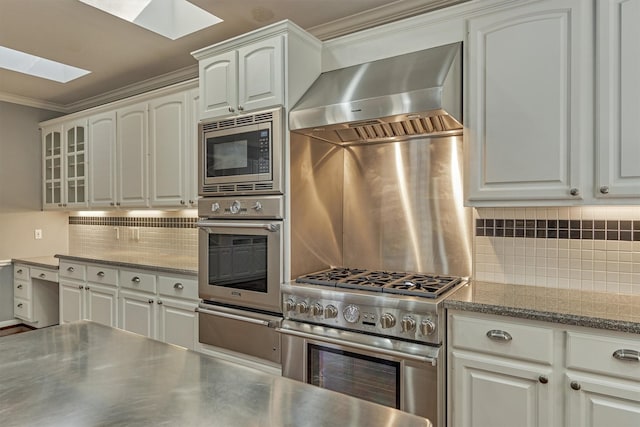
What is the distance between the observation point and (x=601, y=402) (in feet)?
5.22

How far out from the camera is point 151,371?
3.38 ft

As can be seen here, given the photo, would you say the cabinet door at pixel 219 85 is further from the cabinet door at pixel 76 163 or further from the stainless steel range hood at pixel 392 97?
the cabinet door at pixel 76 163

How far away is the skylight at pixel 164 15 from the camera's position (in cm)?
285

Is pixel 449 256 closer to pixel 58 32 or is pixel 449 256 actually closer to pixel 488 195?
pixel 488 195

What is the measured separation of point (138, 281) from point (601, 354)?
10.2 ft

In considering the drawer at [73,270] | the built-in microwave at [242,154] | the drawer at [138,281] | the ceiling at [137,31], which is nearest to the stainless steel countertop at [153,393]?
the built-in microwave at [242,154]

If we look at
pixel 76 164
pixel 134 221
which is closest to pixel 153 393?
Result: pixel 134 221

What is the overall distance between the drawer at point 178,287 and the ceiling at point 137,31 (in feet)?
6.09

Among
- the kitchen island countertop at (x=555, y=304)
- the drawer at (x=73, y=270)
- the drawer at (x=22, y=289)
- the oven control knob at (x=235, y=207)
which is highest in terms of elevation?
the oven control knob at (x=235, y=207)

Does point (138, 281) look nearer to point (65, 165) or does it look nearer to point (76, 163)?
point (76, 163)

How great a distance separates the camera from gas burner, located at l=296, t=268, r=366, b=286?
2303mm

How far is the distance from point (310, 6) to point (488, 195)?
169cm

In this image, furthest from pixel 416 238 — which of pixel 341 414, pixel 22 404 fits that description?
pixel 22 404

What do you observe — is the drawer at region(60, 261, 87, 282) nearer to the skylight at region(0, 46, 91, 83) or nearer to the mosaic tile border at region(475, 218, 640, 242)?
the skylight at region(0, 46, 91, 83)
